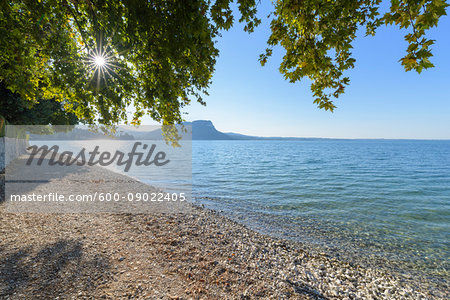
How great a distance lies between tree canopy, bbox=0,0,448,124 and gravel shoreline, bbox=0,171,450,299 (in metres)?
4.81

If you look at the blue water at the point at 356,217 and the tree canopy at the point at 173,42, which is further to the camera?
the blue water at the point at 356,217

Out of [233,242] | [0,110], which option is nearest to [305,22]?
[233,242]

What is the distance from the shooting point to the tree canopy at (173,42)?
3459 millimetres

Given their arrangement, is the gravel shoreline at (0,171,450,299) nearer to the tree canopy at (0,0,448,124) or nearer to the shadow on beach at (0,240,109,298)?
the shadow on beach at (0,240,109,298)

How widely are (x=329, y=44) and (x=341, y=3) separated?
632 millimetres

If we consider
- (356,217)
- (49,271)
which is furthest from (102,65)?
(356,217)

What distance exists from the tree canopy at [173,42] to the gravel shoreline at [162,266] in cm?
481

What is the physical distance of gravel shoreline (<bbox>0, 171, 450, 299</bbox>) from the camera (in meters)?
4.94

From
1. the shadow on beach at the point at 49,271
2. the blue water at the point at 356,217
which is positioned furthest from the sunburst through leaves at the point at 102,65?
the blue water at the point at 356,217

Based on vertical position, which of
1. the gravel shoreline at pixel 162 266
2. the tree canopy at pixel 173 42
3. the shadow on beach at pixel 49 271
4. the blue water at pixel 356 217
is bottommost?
the blue water at pixel 356 217

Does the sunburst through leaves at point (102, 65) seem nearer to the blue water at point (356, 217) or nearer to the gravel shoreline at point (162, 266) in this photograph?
the gravel shoreline at point (162, 266)

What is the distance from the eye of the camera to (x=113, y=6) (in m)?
4.63

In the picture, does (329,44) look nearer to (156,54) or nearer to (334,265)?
(156,54)

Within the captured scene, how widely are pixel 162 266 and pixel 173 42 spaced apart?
6412 mm
